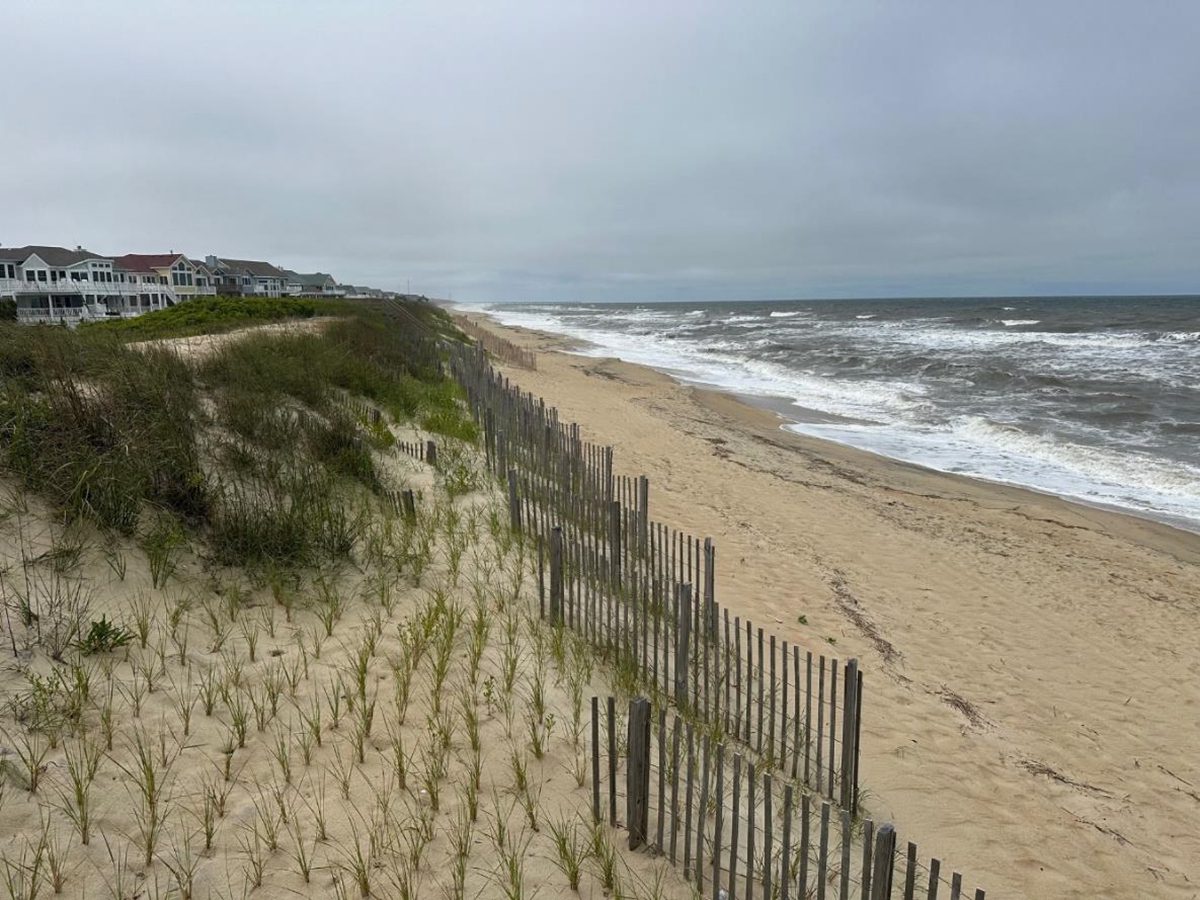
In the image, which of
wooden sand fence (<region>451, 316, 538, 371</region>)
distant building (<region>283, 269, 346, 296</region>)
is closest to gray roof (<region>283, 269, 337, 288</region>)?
distant building (<region>283, 269, 346, 296</region>)

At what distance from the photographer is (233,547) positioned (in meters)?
4.85

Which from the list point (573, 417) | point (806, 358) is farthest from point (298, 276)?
point (573, 417)

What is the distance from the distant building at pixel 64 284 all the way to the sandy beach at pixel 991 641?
45.5 metres

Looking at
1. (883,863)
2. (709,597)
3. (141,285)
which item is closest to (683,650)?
(709,597)

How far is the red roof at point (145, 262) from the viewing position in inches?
2093

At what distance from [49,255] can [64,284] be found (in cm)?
197

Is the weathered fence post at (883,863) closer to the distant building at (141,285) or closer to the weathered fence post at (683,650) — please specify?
the weathered fence post at (683,650)

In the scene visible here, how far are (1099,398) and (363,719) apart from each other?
24.7 meters

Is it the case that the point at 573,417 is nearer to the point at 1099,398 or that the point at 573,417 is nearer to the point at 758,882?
the point at 758,882

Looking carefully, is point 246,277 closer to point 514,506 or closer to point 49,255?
point 49,255

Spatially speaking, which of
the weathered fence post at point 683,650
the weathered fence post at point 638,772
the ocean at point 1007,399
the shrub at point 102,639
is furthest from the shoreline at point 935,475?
the shrub at point 102,639

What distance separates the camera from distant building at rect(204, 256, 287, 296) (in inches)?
2416

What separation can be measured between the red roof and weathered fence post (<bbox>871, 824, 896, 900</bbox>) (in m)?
64.6

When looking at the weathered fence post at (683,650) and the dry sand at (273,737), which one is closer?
the dry sand at (273,737)
